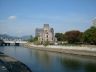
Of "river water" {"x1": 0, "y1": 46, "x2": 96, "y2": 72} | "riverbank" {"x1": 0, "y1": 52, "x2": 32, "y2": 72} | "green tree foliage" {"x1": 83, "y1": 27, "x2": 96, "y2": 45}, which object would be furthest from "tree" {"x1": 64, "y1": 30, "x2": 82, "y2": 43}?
"riverbank" {"x1": 0, "y1": 52, "x2": 32, "y2": 72}

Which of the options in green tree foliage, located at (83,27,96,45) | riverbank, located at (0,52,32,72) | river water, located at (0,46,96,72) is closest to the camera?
riverbank, located at (0,52,32,72)

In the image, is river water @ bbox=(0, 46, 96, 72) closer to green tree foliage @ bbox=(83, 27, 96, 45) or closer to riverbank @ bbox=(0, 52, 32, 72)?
riverbank @ bbox=(0, 52, 32, 72)

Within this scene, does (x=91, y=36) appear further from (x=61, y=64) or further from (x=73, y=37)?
(x=61, y=64)

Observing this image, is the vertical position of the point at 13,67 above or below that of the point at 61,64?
above

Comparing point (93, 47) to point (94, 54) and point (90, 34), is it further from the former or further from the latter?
point (90, 34)

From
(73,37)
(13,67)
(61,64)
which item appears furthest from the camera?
(73,37)

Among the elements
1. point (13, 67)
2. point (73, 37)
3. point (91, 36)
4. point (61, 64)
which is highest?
point (73, 37)

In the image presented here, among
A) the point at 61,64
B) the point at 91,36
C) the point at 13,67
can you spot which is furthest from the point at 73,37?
the point at 13,67

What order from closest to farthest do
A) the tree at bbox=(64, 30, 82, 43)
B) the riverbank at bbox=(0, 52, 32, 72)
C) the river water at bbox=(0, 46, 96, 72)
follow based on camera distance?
the riverbank at bbox=(0, 52, 32, 72), the river water at bbox=(0, 46, 96, 72), the tree at bbox=(64, 30, 82, 43)

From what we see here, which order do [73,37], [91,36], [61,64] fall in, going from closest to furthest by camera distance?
[61,64]
[91,36]
[73,37]

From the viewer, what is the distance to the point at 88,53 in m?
50.2

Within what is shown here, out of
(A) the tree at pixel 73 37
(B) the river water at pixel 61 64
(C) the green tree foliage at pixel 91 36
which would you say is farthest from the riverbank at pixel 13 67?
(A) the tree at pixel 73 37

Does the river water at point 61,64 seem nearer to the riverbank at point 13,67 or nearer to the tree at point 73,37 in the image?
the riverbank at point 13,67

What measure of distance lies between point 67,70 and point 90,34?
30087 mm
